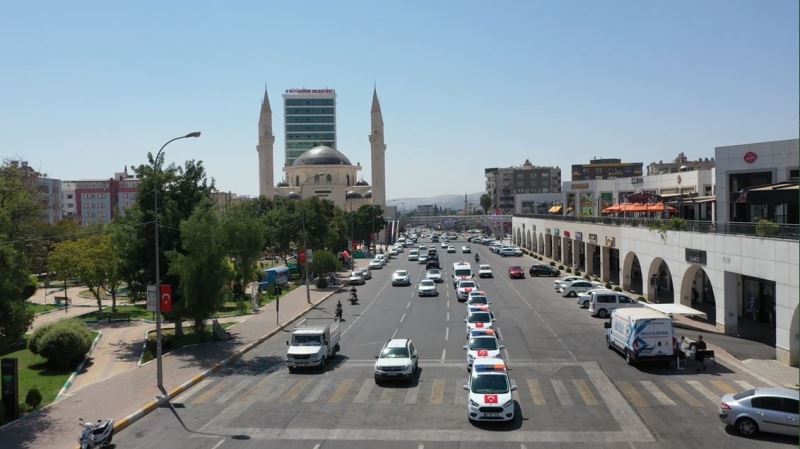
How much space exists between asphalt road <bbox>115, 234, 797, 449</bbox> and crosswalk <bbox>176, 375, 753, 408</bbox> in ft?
0.12

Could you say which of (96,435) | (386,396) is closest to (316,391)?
(386,396)

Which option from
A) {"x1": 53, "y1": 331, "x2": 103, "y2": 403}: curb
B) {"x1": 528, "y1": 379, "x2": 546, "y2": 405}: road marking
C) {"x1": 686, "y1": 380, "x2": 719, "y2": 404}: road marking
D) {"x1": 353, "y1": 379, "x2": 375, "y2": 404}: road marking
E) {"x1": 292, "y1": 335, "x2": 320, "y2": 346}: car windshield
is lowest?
{"x1": 53, "y1": 331, "x2": 103, "y2": 403}: curb

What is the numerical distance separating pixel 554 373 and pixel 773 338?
1310 centimetres

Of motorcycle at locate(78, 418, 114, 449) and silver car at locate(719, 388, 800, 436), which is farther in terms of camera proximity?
silver car at locate(719, 388, 800, 436)

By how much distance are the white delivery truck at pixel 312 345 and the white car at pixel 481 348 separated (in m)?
5.74

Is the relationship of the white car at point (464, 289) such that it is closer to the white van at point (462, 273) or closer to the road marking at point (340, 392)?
the white van at point (462, 273)

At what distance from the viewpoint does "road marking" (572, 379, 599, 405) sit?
833 inches

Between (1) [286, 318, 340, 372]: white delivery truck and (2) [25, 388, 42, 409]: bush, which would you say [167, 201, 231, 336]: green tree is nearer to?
(1) [286, 318, 340, 372]: white delivery truck

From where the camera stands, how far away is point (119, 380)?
84.4 feet

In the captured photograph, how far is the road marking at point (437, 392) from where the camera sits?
21750 mm

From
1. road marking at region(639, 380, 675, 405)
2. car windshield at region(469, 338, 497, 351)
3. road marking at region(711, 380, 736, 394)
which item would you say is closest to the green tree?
car windshield at region(469, 338, 497, 351)

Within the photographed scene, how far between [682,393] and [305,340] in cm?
1415

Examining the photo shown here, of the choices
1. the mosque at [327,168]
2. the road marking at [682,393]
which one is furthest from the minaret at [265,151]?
the road marking at [682,393]

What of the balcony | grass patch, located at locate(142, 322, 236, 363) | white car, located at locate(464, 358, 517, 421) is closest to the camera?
white car, located at locate(464, 358, 517, 421)
